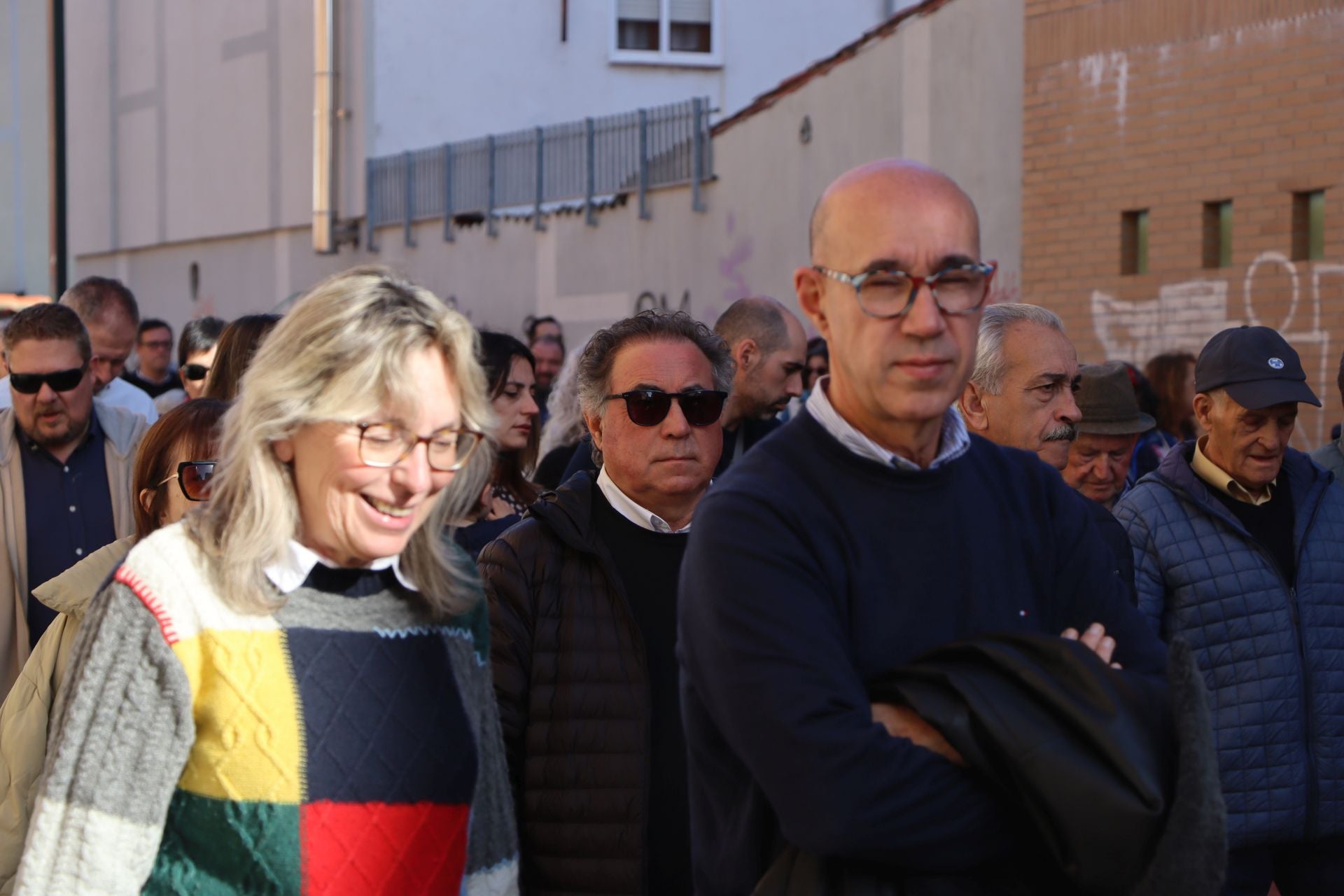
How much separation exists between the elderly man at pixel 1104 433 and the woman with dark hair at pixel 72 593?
9.74 feet

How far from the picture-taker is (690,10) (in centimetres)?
2784

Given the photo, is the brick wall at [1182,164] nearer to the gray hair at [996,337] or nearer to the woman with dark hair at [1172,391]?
the woman with dark hair at [1172,391]

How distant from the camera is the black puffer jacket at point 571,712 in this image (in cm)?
400

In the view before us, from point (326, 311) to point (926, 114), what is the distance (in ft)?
41.9

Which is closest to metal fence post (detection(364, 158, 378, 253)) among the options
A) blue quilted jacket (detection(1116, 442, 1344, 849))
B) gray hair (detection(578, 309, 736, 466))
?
blue quilted jacket (detection(1116, 442, 1344, 849))

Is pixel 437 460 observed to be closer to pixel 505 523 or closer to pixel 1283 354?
pixel 505 523

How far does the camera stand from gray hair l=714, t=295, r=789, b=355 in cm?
811

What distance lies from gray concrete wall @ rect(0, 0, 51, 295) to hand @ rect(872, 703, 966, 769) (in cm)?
2352

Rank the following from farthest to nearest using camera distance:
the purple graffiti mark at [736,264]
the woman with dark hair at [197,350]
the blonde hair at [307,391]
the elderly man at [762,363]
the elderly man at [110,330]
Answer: the purple graffiti mark at [736,264]
the elderly man at [110,330]
the woman with dark hair at [197,350]
the elderly man at [762,363]
the blonde hair at [307,391]

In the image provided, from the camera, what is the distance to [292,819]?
9.37 feet

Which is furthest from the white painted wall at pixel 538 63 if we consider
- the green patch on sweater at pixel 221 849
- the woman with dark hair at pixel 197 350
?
the green patch on sweater at pixel 221 849

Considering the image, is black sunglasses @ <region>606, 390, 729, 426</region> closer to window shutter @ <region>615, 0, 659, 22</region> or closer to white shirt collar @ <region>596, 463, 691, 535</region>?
white shirt collar @ <region>596, 463, 691, 535</region>

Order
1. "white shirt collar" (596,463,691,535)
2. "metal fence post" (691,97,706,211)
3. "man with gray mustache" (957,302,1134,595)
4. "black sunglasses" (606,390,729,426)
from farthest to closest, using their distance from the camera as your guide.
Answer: "metal fence post" (691,97,706,211) → "man with gray mustache" (957,302,1134,595) → "black sunglasses" (606,390,729,426) → "white shirt collar" (596,463,691,535)

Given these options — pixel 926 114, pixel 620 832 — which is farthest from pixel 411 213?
pixel 620 832
